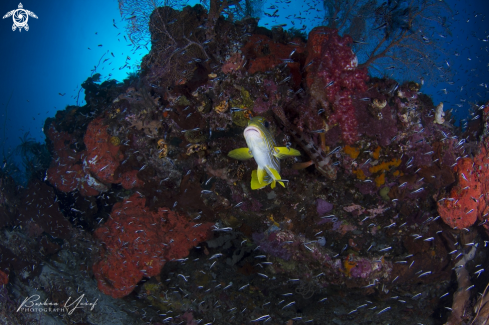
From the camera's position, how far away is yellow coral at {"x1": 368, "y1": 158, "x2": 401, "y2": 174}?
429 cm

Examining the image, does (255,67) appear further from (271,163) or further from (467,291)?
(467,291)

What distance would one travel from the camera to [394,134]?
13.5 feet

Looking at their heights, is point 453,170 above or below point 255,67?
below

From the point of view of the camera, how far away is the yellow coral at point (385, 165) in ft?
14.1

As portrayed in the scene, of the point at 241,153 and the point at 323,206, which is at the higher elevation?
→ the point at 241,153

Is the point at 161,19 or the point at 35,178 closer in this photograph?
the point at 161,19

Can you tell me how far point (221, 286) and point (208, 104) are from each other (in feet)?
17.9

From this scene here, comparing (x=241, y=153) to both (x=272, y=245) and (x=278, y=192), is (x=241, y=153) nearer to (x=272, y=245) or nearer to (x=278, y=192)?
(x=278, y=192)

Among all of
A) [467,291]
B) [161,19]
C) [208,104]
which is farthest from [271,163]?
[467,291]

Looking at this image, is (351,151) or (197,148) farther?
(197,148)

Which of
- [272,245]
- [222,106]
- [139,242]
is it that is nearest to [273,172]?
[222,106]

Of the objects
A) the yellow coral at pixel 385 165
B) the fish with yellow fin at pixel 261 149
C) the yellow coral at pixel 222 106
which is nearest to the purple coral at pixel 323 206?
the yellow coral at pixel 385 165

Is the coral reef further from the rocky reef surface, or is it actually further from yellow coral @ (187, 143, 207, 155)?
yellow coral @ (187, 143, 207, 155)

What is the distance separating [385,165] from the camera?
430 cm
